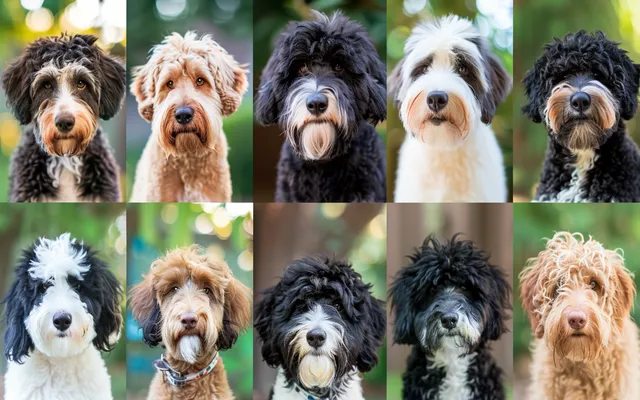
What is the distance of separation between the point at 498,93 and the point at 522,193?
52cm

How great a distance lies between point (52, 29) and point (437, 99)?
80.2 inches

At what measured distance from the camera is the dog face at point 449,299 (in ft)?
10.2

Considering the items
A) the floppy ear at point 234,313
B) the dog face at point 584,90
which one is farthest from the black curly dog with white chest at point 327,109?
the dog face at point 584,90

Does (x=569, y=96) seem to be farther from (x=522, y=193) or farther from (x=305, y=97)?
(x=305, y=97)

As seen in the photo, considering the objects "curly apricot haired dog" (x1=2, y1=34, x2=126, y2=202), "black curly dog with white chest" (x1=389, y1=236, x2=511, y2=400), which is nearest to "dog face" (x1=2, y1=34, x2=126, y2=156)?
"curly apricot haired dog" (x1=2, y1=34, x2=126, y2=202)

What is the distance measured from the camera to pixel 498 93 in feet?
10.5

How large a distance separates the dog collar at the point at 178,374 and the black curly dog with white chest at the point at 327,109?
3.00 ft

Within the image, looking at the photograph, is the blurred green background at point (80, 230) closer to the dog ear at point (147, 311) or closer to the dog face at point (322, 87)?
the dog ear at point (147, 311)

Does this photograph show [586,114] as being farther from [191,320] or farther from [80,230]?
[80,230]

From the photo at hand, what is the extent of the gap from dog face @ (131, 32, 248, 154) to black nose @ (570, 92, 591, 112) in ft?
5.23

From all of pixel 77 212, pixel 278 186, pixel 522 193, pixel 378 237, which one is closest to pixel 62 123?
pixel 77 212

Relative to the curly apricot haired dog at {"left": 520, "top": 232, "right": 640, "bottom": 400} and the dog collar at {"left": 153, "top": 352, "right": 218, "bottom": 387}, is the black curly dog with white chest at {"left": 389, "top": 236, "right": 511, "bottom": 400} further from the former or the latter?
the dog collar at {"left": 153, "top": 352, "right": 218, "bottom": 387}

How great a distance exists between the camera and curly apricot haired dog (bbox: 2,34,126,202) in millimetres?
3342

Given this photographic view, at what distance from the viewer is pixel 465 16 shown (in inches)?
128
